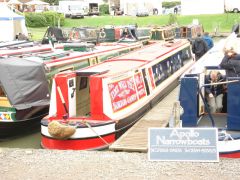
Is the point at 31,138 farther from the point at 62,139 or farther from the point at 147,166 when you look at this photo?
the point at 147,166

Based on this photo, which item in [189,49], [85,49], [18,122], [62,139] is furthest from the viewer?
[189,49]

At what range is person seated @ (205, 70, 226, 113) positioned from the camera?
809 centimetres

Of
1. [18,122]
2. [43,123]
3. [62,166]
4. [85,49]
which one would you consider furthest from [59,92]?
[85,49]

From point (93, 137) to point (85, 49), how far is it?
6.02 m

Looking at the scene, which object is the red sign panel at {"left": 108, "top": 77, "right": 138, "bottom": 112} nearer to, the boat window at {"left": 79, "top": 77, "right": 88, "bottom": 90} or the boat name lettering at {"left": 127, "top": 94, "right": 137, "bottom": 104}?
the boat name lettering at {"left": 127, "top": 94, "right": 137, "bottom": 104}

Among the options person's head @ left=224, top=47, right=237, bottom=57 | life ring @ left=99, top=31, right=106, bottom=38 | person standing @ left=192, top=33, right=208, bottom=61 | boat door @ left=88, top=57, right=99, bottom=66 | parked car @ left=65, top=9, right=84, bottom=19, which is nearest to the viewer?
person's head @ left=224, top=47, right=237, bottom=57

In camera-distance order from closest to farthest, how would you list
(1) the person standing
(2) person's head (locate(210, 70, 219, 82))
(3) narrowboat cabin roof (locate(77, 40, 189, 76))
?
(2) person's head (locate(210, 70, 219, 82)) → (3) narrowboat cabin roof (locate(77, 40, 189, 76)) → (1) the person standing

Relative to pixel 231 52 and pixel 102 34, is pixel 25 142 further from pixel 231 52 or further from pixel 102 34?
pixel 102 34

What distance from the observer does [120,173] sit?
6160 millimetres

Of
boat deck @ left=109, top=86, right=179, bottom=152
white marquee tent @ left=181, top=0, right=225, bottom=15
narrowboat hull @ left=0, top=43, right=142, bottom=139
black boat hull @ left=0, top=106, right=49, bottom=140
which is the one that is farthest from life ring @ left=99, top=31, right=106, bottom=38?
white marquee tent @ left=181, top=0, right=225, bottom=15

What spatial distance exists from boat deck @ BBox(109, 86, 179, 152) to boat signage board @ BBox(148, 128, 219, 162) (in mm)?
1186

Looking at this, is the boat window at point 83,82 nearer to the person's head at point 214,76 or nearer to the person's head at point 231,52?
the person's head at point 214,76

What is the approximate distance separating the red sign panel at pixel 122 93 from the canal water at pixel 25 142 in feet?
6.98

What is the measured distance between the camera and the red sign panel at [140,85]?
34.3 ft
